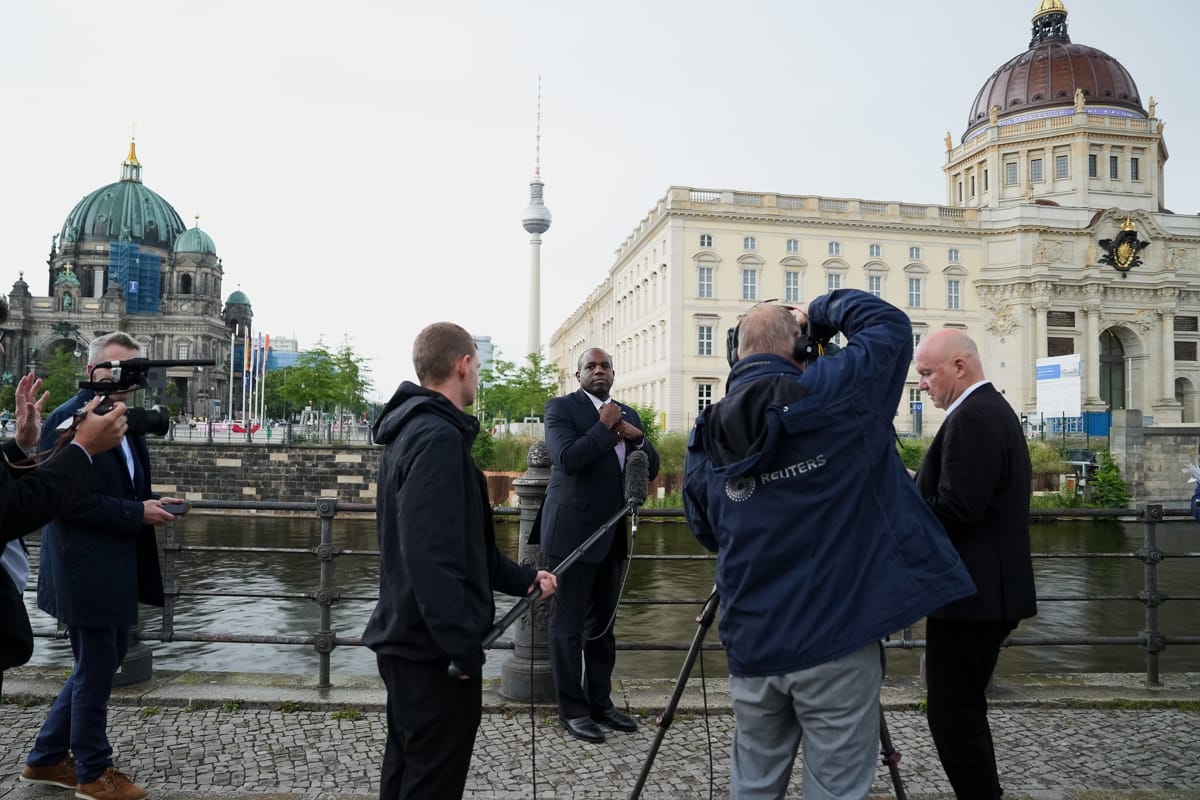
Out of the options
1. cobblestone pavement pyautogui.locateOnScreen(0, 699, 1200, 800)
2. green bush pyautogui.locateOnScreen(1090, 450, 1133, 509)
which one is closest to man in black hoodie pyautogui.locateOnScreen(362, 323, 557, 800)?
cobblestone pavement pyautogui.locateOnScreen(0, 699, 1200, 800)

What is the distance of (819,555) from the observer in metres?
2.62

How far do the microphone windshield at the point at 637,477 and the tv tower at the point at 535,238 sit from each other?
60.2m

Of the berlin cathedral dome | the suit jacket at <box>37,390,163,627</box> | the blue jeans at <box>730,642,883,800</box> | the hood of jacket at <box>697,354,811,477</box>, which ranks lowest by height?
the blue jeans at <box>730,642,883,800</box>

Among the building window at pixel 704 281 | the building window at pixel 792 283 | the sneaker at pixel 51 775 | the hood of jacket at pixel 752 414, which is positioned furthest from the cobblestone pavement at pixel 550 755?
the building window at pixel 792 283

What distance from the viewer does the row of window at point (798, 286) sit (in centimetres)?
5250

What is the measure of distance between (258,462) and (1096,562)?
88.3ft

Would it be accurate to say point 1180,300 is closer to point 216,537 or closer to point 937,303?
point 937,303

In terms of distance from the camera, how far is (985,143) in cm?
7088

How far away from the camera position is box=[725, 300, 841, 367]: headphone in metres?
2.94

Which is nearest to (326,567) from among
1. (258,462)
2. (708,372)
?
(258,462)

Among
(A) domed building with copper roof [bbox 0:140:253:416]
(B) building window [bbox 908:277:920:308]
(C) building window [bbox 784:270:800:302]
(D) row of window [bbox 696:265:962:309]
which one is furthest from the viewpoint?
(A) domed building with copper roof [bbox 0:140:253:416]

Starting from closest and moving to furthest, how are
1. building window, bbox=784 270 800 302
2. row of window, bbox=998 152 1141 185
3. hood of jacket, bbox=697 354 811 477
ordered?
1. hood of jacket, bbox=697 354 811 477
2. building window, bbox=784 270 800 302
3. row of window, bbox=998 152 1141 185

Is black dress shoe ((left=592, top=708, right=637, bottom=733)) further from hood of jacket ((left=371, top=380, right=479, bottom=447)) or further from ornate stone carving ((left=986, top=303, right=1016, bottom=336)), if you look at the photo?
ornate stone carving ((left=986, top=303, right=1016, bottom=336))

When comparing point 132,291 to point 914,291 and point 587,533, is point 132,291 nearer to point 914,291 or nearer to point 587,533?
point 914,291
